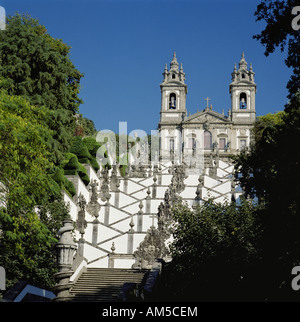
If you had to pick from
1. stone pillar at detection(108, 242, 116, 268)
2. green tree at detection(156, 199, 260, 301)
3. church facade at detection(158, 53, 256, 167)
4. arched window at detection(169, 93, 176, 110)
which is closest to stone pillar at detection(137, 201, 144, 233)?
stone pillar at detection(108, 242, 116, 268)

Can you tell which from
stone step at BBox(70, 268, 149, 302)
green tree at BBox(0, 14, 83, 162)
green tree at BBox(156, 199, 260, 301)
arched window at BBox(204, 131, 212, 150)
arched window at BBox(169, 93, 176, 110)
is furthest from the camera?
arched window at BBox(169, 93, 176, 110)

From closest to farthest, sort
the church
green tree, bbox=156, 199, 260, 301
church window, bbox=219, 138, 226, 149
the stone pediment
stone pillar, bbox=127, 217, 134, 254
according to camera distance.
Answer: green tree, bbox=156, 199, 260, 301 < the church < stone pillar, bbox=127, 217, 134, 254 < church window, bbox=219, 138, 226, 149 < the stone pediment

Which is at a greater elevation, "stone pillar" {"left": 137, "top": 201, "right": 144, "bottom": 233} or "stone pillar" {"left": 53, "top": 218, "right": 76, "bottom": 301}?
"stone pillar" {"left": 137, "top": 201, "right": 144, "bottom": 233}

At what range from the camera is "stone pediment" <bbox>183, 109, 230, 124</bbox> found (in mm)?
68812

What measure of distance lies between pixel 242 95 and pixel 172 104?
27.5ft

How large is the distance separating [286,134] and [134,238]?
735 inches

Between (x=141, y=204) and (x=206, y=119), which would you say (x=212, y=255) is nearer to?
(x=141, y=204)

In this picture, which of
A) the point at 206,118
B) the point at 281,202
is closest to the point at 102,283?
the point at 281,202

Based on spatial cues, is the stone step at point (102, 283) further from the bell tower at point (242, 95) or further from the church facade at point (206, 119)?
the bell tower at point (242, 95)

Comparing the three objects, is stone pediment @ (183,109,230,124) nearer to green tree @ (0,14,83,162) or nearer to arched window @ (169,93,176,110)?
arched window @ (169,93,176,110)

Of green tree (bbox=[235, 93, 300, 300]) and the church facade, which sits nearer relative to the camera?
green tree (bbox=[235, 93, 300, 300])

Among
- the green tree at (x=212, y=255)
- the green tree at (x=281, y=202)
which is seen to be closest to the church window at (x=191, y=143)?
the green tree at (x=212, y=255)

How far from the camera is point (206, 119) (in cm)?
6919

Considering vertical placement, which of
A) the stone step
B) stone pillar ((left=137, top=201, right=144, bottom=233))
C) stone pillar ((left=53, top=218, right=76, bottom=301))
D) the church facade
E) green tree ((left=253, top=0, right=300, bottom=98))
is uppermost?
the church facade
